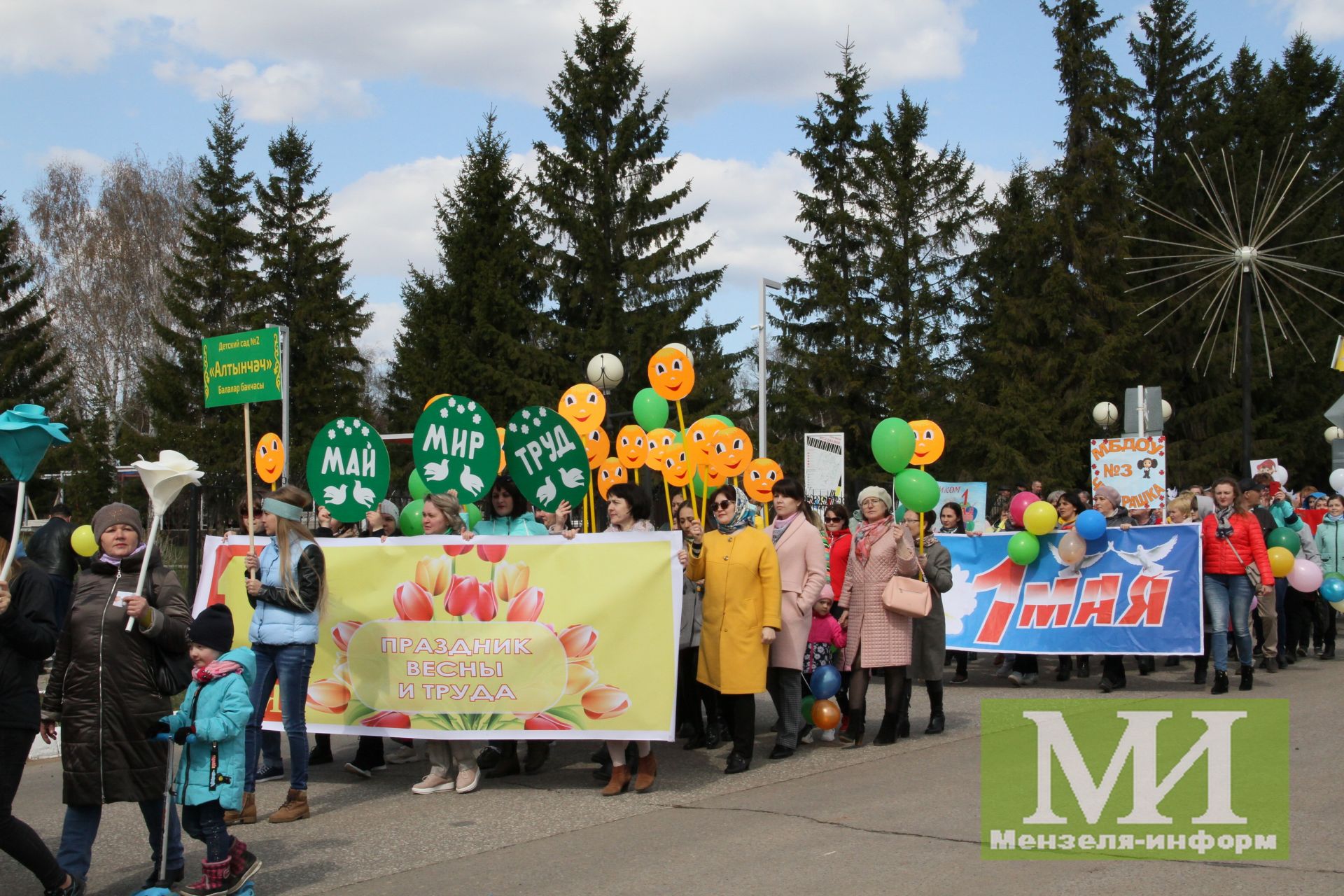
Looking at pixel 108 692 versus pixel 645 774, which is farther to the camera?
pixel 645 774

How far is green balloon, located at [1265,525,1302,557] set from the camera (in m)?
12.9

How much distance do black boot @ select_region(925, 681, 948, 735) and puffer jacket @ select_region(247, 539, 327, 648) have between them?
466 cm

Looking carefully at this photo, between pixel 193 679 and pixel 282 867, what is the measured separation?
1.11 metres

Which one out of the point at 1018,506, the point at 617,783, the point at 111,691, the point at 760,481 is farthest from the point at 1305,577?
the point at 111,691

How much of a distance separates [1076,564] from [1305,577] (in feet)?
9.29

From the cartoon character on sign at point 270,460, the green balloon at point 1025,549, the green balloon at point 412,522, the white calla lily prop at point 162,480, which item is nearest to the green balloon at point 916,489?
the green balloon at point 1025,549

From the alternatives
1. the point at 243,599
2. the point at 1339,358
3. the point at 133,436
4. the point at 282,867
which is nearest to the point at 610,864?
the point at 282,867

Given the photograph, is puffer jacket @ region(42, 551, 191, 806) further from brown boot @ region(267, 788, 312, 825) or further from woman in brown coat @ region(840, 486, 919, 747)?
woman in brown coat @ region(840, 486, 919, 747)

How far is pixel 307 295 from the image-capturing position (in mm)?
39719

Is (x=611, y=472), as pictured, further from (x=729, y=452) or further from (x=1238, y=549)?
(x=1238, y=549)

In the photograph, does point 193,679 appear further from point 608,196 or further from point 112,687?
point 608,196

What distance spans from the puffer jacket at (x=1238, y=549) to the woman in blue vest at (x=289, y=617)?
7740 mm

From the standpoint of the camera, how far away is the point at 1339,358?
22.8m

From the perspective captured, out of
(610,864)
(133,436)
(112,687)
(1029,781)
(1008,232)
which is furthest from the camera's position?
(133,436)
